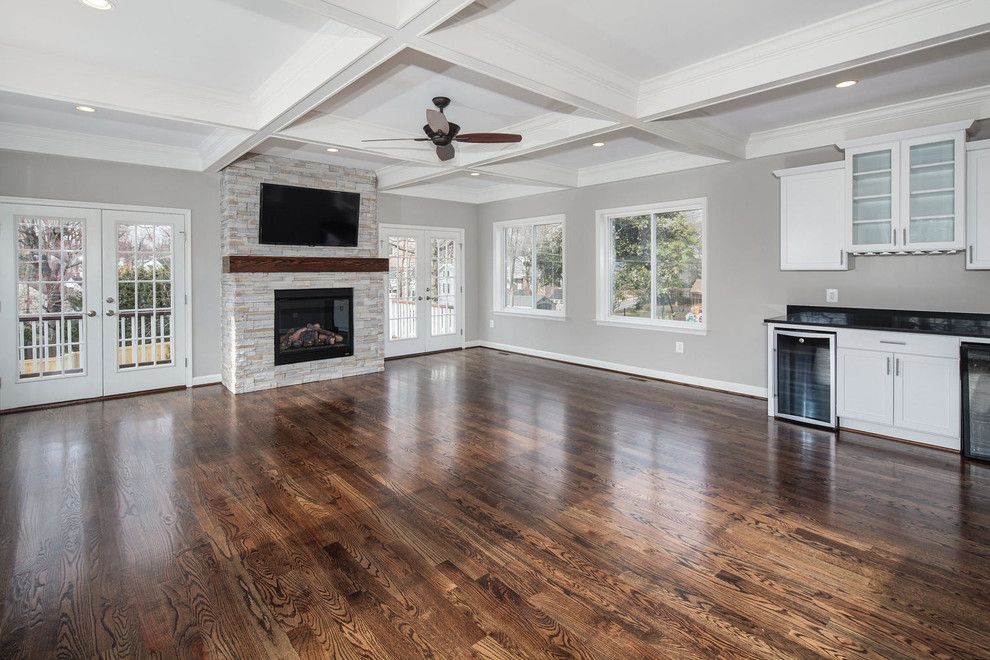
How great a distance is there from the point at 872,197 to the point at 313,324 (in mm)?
6117

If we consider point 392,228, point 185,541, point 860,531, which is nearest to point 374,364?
point 392,228

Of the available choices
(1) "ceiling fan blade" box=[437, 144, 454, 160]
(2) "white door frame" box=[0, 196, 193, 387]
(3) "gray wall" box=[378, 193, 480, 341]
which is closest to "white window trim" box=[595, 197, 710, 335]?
(3) "gray wall" box=[378, 193, 480, 341]

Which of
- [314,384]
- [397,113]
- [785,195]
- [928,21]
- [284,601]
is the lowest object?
[284,601]

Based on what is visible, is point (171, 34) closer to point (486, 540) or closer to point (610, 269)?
point (486, 540)

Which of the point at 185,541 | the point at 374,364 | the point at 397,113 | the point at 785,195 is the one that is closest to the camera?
the point at 185,541

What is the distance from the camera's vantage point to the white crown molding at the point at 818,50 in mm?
2744

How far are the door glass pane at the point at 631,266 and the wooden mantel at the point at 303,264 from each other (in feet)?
10.5

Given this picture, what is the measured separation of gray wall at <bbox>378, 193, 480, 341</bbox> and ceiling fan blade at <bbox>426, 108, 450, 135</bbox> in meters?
3.80

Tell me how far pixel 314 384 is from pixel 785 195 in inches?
223

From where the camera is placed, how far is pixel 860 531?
2738mm

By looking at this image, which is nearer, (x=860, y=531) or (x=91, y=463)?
(x=860, y=531)

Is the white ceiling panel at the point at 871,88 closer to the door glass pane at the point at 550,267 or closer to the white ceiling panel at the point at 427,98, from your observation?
the white ceiling panel at the point at 427,98

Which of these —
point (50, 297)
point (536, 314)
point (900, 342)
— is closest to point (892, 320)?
point (900, 342)

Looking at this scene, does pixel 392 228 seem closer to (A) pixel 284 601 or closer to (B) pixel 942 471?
(A) pixel 284 601
